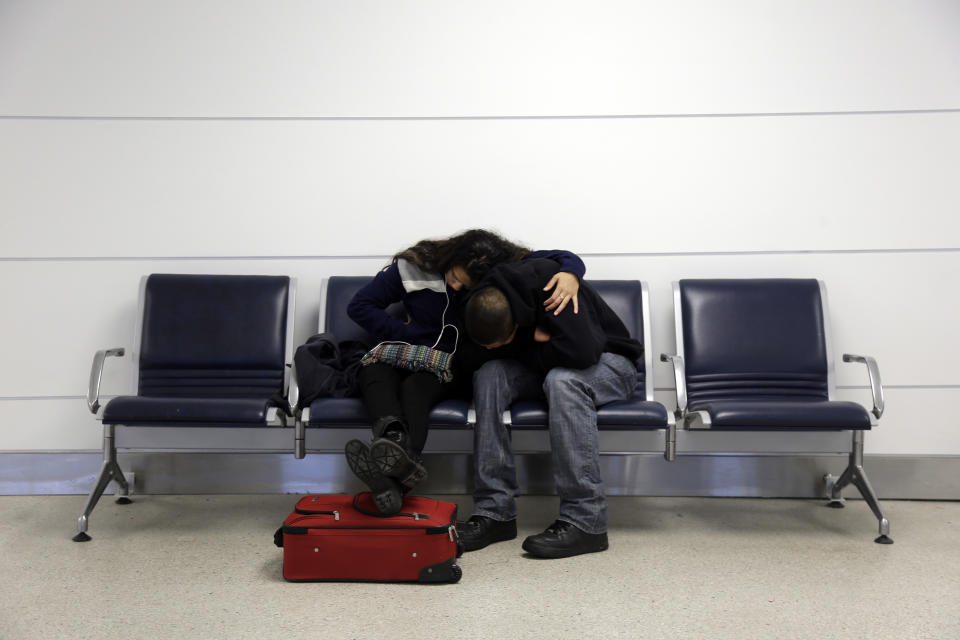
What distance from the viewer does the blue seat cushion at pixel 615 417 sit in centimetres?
289

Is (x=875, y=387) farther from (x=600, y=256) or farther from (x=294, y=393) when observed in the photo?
(x=294, y=393)

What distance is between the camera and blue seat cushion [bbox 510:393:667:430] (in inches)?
114

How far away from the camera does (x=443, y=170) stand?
12.1ft

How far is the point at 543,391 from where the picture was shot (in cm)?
298

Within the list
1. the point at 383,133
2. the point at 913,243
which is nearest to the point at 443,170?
the point at 383,133

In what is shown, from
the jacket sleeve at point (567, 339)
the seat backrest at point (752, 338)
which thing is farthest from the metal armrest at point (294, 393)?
the seat backrest at point (752, 338)

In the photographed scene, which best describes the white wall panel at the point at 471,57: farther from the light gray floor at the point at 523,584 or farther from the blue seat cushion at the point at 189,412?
the light gray floor at the point at 523,584

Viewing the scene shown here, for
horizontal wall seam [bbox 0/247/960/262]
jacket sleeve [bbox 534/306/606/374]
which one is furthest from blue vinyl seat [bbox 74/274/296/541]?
jacket sleeve [bbox 534/306/606/374]

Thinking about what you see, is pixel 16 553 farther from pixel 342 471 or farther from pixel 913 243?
pixel 913 243

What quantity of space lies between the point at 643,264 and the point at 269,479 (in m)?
1.90

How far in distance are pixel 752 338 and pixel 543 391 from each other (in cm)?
102

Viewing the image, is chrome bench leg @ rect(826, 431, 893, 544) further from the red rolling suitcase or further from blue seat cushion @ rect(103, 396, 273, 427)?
blue seat cushion @ rect(103, 396, 273, 427)

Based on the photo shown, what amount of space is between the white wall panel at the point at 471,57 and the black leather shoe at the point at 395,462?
179 cm

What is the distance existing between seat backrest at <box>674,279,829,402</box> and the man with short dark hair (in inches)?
19.7
